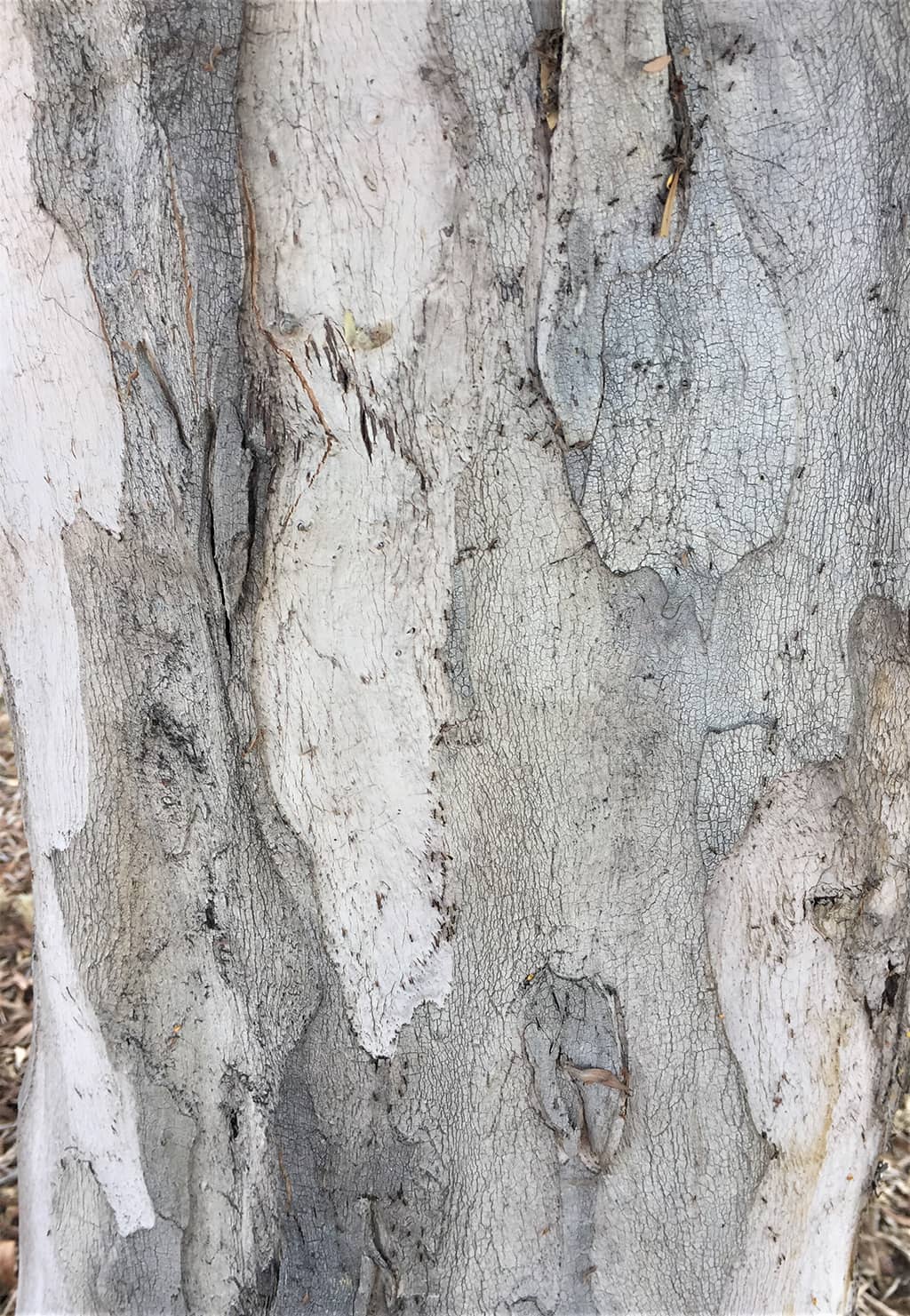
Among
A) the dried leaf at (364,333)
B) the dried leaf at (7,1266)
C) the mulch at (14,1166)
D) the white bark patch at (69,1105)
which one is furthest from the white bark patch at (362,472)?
the dried leaf at (7,1266)

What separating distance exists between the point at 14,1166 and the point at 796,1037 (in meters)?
1.79

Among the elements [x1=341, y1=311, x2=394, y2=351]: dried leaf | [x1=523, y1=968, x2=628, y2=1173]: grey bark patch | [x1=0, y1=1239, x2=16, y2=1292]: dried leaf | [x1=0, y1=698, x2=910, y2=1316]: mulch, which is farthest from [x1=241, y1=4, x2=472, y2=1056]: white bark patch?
[x1=0, y1=1239, x2=16, y2=1292]: dried leaf

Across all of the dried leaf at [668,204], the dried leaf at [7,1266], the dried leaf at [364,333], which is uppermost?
the dried leaf at [668,204]

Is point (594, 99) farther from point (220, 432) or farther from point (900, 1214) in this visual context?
point (900, 1214)

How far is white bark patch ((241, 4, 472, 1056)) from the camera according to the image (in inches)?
32.4

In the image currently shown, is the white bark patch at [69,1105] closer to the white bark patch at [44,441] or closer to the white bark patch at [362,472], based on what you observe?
the white bark patch at [44,441]

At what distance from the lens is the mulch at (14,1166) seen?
1870 mm

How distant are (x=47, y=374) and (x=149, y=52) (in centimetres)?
32

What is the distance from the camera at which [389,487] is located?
917 mm

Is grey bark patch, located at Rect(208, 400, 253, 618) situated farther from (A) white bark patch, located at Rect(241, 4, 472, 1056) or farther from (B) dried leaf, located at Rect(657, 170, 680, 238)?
(B) dried leaf, located at Rect(657, 170, 680, 238)

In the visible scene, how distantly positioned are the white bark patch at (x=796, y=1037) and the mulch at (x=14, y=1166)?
44 centimetres

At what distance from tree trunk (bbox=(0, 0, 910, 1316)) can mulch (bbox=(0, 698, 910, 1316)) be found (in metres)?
0.69

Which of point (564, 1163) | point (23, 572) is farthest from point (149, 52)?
point (564, 1163)

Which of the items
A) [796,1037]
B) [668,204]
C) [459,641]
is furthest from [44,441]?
[796,1037]
